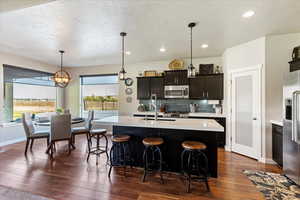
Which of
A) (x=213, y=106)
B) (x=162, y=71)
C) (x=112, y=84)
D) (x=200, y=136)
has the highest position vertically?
(x=162, y=71)

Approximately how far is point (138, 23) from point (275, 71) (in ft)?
10.1

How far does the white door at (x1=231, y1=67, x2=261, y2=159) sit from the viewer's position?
3283mm

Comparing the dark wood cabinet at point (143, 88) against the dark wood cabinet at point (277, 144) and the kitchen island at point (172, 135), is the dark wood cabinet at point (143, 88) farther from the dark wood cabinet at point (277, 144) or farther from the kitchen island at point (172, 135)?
the dark wood cabinet at point (277, 144)

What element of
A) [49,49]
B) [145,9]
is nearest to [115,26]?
[145,9]

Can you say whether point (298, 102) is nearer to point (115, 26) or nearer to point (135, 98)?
point (115, 26)

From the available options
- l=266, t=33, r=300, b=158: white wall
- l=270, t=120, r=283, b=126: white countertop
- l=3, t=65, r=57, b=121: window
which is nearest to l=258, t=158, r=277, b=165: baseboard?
l=266, t=33, r=300, b=158: white wall

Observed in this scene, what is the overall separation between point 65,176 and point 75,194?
641 millimetres

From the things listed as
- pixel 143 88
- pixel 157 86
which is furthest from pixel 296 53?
pixel 143 88

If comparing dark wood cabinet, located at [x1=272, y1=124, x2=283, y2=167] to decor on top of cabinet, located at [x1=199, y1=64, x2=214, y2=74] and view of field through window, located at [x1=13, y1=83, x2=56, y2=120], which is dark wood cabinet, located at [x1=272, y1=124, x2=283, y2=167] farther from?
view of field through window, located at [x1=13, y1=83, x2=56, y2=120]

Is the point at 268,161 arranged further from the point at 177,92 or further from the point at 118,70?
the point at 118,70

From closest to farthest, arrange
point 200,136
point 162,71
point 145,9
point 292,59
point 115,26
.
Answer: point 145,9
point 200,136
point 115,26
point 292,59
point 162,71

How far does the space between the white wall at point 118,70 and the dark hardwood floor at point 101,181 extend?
8.69 feet

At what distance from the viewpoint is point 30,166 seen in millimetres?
2910

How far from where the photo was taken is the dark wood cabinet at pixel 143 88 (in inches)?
202
